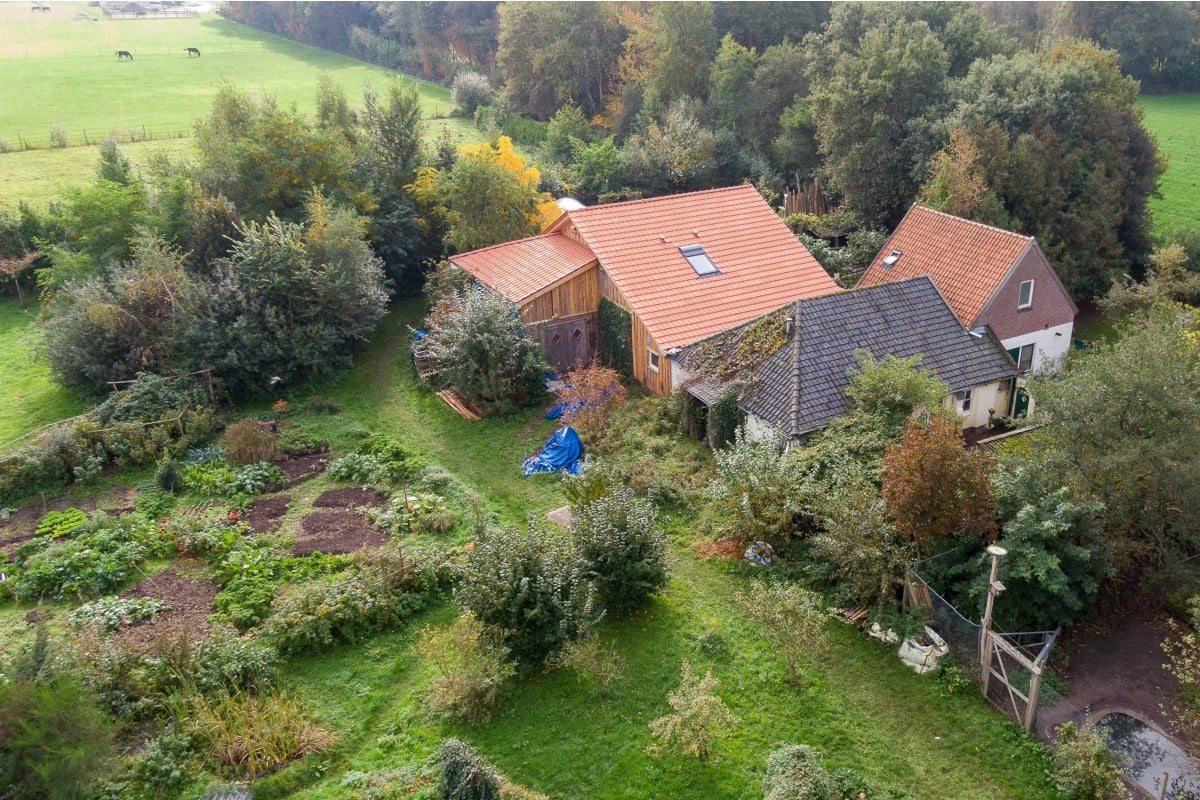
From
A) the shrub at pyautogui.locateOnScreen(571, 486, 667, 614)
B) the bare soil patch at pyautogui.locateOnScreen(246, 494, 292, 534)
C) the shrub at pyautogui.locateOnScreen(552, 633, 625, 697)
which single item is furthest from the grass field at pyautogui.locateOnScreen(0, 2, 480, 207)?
the shrub at pyautogui.locateOnScreen(552, 633, 625, 697)

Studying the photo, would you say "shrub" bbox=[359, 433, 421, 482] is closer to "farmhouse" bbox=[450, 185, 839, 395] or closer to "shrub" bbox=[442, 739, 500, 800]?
"farmhouse" bbox=[450, 185, 839, 395]

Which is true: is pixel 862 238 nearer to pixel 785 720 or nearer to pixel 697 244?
pixel 697 244

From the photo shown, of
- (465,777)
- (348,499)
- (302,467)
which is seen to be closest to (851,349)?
(348,499)

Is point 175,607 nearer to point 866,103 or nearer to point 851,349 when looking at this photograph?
point 851,349

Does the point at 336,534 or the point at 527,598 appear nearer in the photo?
the point at 527,598

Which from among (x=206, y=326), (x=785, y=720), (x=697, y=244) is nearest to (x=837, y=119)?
(x=697, y=244)

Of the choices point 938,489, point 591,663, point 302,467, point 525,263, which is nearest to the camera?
point 591,663
